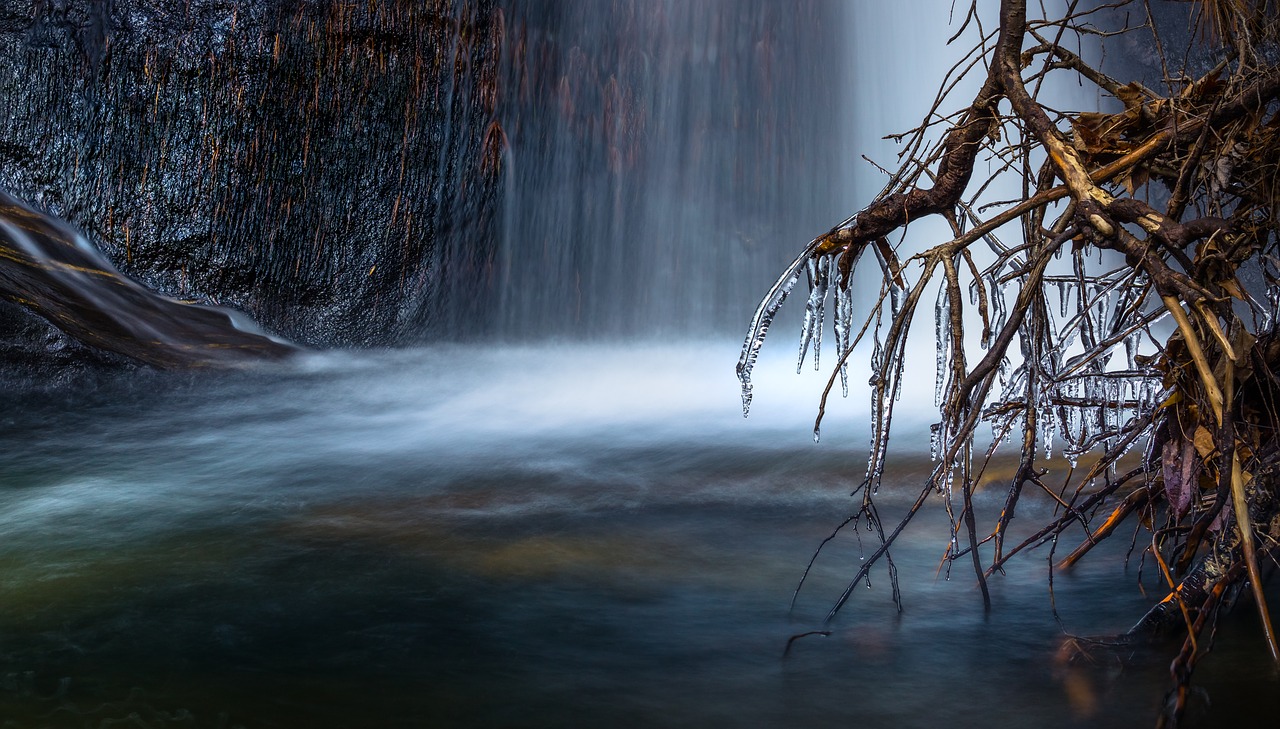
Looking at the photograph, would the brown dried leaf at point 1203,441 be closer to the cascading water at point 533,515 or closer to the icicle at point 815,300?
the cascading water at point 533,515

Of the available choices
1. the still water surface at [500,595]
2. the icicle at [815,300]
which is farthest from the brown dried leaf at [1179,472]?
the icicle at [815,300]

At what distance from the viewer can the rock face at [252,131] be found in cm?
889

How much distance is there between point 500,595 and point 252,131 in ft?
22.8

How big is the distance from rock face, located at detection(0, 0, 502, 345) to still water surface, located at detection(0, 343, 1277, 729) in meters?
Answer: 3.26

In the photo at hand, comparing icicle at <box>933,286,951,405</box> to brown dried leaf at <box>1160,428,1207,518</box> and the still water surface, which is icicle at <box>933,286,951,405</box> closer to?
brown dried leaf at <box>1160,428,1207,518</box>

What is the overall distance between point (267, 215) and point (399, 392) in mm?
2508

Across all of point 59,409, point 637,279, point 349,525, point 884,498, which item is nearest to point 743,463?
point 884,498

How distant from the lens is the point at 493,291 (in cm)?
984

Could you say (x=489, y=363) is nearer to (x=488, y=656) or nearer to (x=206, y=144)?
(x=206, y=144)

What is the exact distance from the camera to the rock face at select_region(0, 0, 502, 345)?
8891 mm

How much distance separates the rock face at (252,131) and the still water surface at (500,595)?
3.26 metres

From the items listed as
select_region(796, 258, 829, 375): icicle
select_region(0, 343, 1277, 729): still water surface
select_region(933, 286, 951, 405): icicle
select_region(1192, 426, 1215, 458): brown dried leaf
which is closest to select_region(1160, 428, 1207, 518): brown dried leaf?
select_region(1192, 426, 1215, 458): brown dried leaf

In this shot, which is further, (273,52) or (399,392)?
(273,52)

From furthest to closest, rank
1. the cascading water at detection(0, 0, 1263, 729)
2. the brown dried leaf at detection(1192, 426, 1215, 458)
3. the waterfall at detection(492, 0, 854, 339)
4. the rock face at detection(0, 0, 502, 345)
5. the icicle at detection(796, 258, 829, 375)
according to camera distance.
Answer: the waterfall at detection(492, 0, 854, 339) → the rock face at detection(0, 0, 502, 345) → the cascading water at detection(0, 0, 1263, 729) → the brown dried leaf at detection(1192, 426, 1215, 458) → the icicle at detection(796, 258, 829, 375)
